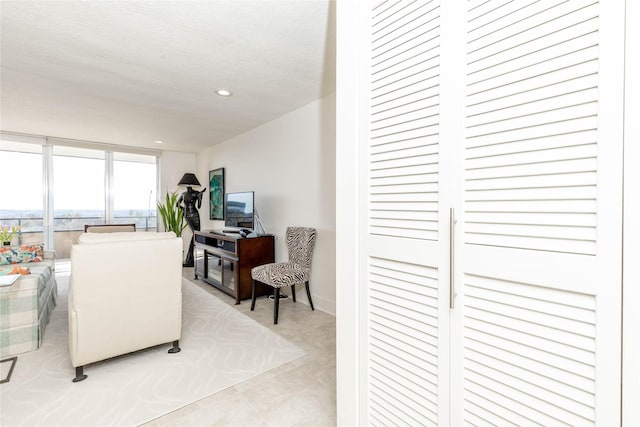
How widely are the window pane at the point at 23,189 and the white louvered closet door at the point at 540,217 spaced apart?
6430 millimetres

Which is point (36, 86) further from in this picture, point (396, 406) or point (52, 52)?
point (396, 406)

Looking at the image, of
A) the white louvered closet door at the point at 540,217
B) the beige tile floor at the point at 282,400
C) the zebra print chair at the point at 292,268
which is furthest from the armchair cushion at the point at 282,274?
the white louvered closet door at the point at 540,217

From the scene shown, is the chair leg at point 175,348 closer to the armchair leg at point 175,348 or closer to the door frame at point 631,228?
the armchair leg at point 175,348

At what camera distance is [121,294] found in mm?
1954

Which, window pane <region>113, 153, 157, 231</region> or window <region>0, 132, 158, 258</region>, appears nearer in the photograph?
window <region>0, 132, 158, 258</region>

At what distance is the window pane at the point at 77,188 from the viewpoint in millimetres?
5109

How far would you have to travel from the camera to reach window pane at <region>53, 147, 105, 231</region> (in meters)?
5.11

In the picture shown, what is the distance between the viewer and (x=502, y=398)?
2.84 feet

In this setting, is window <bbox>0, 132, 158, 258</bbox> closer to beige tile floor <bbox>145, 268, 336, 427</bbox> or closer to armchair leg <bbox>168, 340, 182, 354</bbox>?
armchair leg <bbox>168, 340, 182, 354</bbox>

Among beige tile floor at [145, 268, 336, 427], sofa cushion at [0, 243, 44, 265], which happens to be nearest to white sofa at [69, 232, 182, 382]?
beige tile floor at [145, 268, 336, 427]

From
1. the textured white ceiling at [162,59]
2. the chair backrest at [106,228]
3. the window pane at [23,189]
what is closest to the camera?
the textured white ceiling at [162,59]

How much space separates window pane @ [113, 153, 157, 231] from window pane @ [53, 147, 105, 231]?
23 cm

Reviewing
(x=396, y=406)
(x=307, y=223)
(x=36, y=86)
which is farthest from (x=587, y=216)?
(x=36, y=86)

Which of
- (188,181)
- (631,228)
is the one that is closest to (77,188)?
(188,181)
